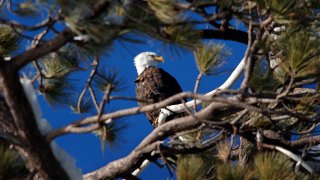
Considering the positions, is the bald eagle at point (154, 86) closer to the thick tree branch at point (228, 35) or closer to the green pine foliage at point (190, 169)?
the thick tree branch at point (228, 35)

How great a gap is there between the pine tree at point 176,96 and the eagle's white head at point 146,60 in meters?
2.72

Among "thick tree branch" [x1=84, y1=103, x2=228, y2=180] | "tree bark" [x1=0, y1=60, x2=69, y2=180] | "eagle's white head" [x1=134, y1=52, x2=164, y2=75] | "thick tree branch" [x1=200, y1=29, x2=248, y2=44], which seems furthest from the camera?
"eagle's white head" [x1=134, y1=52, x2=164, y2=75]

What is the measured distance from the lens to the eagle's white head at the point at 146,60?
17.4ft

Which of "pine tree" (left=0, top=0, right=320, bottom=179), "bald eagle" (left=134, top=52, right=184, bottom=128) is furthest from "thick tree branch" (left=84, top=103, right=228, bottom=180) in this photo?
"bald eagle" (left=134, top=52, right=184, bottom=128)

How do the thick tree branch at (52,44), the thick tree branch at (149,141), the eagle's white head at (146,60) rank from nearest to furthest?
the thick tree branch at (52,44)
the thick tree branch at (149,141)
the eagle's white head at (146,60)

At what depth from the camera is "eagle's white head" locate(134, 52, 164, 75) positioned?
5.31 meters

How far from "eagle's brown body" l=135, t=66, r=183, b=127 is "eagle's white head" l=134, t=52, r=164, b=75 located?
308 millimetres

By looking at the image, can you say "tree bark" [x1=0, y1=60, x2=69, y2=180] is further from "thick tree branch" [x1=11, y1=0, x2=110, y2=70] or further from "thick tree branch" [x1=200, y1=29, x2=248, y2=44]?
"thick tree branch" [x1=200, y1=29, x2=248, y2=44]

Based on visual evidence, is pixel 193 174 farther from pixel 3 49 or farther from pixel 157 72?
pixel 157 72

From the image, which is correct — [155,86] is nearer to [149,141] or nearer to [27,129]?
[149,141]

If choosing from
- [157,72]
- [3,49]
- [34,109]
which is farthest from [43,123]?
[157,72]

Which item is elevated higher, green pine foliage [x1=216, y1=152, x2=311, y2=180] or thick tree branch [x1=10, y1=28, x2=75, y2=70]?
thick tree branch [x1=10, y1=28, x2=75, y2=70]

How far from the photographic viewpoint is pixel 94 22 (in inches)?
71.0

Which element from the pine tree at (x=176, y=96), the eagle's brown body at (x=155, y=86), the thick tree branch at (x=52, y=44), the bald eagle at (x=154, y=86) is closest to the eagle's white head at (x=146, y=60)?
the bald eagle at (x=154, y=86)
